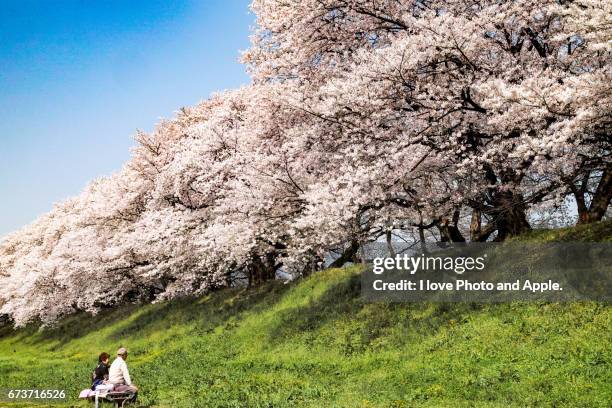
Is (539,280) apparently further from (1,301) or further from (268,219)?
(1,301)

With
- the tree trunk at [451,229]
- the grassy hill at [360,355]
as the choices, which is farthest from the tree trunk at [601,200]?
the tree trunk at [451,229]

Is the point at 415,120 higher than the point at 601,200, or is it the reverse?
the point at 415,120

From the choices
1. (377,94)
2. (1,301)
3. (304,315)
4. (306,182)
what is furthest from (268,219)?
(1,301)

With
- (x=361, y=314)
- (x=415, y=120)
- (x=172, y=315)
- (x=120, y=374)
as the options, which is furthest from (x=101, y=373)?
(x=172, y=315)

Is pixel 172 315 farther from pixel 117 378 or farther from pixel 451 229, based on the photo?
pixel 117 378

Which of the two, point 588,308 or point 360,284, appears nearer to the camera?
point 588,308

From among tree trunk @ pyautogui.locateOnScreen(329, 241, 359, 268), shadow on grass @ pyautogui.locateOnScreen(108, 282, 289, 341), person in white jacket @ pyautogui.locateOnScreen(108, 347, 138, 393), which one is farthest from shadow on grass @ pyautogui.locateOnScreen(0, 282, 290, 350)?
person in white jacket @ pyautogui.locateOnScreen(108, 347, 138, 393)

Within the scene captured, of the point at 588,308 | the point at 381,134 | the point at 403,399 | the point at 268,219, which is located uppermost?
the point at 381,134

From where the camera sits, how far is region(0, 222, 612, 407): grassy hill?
13414 millimetres

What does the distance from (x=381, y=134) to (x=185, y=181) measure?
58.6ft

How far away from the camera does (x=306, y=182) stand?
24719 millimetres

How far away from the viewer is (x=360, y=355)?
19.5 metres

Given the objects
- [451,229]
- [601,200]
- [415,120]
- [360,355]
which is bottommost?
[360,355]

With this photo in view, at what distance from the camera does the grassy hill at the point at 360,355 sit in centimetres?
1341
